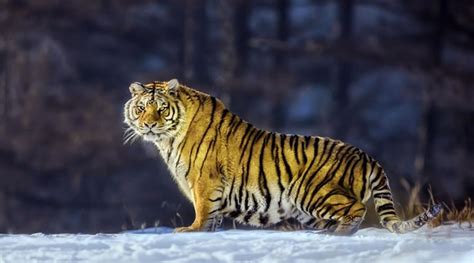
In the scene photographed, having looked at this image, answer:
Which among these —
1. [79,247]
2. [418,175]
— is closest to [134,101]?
[79,247]

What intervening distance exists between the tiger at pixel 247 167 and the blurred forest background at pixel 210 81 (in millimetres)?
5768

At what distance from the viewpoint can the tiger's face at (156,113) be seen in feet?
16.6

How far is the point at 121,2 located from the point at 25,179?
81.8 inches

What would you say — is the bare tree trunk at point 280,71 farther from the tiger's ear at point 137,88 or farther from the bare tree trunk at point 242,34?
the tiger's ear at point 137,88

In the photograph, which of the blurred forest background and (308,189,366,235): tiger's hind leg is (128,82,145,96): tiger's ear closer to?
(308,189,366,235): tiger's hind leg

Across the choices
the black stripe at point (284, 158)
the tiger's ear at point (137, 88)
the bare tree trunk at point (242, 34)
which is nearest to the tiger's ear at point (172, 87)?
the tiger's ear at point (137, 88)

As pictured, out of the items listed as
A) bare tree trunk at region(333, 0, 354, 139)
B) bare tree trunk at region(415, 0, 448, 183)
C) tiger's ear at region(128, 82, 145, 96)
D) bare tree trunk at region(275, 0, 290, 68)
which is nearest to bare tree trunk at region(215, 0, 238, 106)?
bare tree trunk at region(275, 0, 290, 68)

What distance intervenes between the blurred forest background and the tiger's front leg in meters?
5.88

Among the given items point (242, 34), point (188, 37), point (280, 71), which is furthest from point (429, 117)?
point (188, 37)

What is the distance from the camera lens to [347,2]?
37.7 feet

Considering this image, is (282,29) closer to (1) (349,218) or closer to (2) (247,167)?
(2) (247,167)

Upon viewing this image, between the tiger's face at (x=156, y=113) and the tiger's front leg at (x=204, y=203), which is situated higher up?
the tiger's face at (x=156, y=113)

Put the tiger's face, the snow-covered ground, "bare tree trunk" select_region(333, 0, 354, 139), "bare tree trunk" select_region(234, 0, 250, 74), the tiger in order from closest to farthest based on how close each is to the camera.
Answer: the snow-covered ground → the tiger → the tiger's face → "bare tree trunk" select_region(234, 0, 250, 74) → "bare tree trunk" select_region(333, 0, 354, 139)

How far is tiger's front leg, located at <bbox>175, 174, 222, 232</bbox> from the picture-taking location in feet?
16.3
